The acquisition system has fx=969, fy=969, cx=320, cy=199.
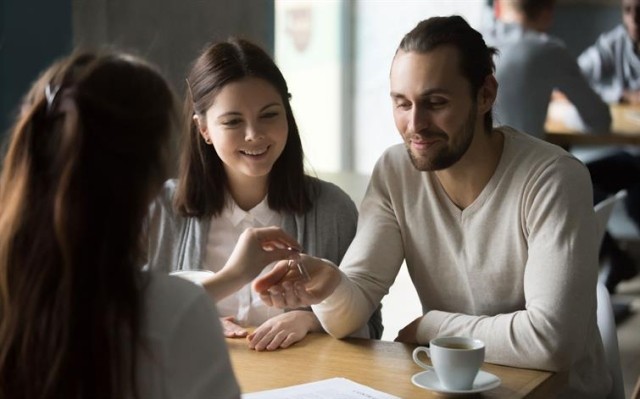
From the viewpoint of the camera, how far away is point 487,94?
203 cm

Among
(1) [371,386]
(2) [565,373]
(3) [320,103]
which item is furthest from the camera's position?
(3) [320,103]

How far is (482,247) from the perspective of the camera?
192cm

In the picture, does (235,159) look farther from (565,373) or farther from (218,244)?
(565,373)

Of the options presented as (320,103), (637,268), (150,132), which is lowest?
(637,268)

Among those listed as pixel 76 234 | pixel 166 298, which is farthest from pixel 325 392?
pixel 76 234

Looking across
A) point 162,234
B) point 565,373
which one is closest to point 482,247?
point 565,373

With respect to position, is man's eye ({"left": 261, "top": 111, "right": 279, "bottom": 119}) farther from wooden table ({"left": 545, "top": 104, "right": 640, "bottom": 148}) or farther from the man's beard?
wooden table ({"left": 545, "top": 104, "right": 640, "bottom": 148})

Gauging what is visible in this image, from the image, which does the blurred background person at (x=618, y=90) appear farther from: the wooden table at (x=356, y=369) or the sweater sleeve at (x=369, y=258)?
the wooden table at (x=356, y=369)

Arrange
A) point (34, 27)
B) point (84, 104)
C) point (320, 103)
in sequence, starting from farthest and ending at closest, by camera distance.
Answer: point (320, 103) → point (34, 27) → point (84, 104)

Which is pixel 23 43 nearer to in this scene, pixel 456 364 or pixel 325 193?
pixel 325 193

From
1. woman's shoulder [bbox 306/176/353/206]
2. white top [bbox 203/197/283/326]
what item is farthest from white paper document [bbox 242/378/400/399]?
woman's shoulder [bbox 306/176/353/206]

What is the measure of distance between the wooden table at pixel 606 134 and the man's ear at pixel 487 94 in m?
2.32

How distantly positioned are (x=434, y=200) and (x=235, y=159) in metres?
0.45

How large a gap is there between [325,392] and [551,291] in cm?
49
